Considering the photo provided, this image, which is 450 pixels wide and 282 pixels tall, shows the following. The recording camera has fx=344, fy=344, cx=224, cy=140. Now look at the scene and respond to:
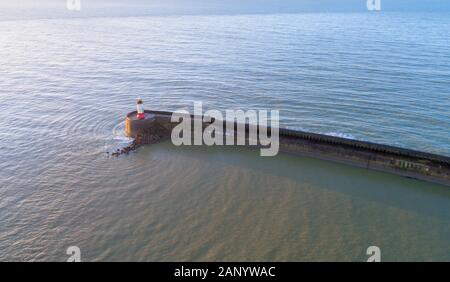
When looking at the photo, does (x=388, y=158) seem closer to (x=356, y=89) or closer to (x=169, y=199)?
(x=169, y=199)

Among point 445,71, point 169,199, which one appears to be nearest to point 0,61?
point 169,199

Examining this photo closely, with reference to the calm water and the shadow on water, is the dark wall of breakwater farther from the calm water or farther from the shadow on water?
the calm water

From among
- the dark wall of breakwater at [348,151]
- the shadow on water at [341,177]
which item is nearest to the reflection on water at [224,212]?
the shadow on water at [341,177]
